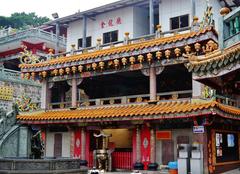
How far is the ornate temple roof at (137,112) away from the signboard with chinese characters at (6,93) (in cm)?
772

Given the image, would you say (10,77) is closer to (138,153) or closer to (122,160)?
(122,160)

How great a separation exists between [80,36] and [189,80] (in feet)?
28.8

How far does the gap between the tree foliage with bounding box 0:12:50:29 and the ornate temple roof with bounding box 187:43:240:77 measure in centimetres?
4771

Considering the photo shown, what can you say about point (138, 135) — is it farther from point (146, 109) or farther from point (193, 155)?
point (193, 155)

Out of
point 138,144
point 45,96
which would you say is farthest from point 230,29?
point 45,96

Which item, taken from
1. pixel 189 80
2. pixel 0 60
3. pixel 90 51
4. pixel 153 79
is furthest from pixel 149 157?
pixel 0 60

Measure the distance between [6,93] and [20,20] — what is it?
27.6 m

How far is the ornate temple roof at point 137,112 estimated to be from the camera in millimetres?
15436

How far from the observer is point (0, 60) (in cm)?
3981

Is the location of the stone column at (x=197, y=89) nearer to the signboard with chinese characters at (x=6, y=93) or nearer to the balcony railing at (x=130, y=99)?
the balcony railing at (x=130, y=99)

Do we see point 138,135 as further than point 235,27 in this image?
Yes

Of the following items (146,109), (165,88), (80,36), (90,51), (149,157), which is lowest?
(149,157)

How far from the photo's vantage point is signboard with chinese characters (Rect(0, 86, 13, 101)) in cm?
2980

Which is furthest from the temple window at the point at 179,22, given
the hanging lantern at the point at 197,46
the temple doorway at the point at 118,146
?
the temple doorway at the point at 118,146
